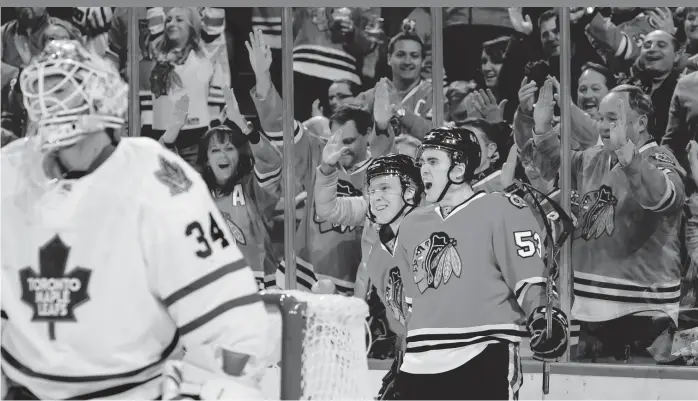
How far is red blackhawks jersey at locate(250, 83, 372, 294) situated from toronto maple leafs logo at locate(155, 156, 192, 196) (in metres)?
3.46

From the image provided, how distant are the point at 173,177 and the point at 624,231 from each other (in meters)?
3.50

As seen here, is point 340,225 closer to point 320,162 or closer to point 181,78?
point 320,162

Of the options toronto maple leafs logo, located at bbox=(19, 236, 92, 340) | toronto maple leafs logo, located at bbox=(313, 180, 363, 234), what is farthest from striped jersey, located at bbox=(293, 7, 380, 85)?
toronto maple leafs logo, located at bbox=(19, 236, 92, 340)

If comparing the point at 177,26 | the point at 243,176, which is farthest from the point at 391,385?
the point at 177,26

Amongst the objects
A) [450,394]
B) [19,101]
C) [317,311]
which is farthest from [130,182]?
[19,101]

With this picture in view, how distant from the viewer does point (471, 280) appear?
3.99 metres

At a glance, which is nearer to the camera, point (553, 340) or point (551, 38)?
point (553, 340)

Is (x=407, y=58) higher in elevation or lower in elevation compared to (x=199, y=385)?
higher

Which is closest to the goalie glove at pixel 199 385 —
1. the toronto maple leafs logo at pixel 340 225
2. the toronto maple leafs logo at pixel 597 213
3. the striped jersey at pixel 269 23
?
the toronto maple leafs logo at pixel 597 213

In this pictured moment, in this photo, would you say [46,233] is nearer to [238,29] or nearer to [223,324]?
[223,324]

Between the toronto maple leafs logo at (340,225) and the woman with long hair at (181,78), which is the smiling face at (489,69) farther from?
the woman with long hair at (181,78)

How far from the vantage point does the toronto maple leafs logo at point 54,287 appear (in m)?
1.87

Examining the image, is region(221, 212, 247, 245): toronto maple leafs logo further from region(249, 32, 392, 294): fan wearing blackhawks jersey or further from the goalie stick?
the goalie stick

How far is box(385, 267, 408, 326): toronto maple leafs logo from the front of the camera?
4438mm
